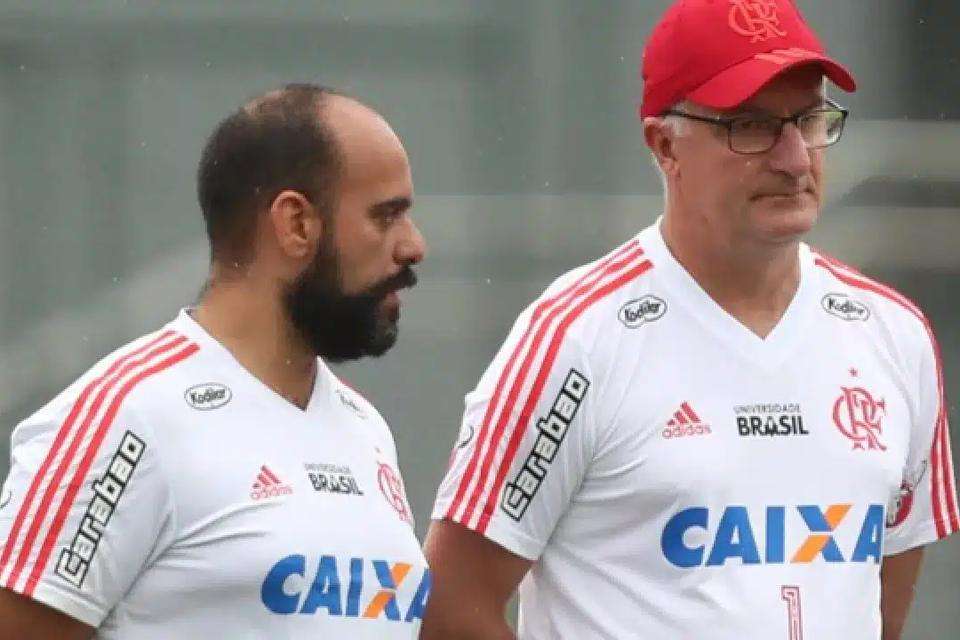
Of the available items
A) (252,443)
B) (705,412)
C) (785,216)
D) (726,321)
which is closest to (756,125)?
(785,216)

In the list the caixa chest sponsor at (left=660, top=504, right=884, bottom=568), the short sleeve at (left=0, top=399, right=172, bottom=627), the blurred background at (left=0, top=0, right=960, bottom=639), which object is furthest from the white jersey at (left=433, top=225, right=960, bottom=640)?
the blurred background at (left=0, top=0, right=960, bottom=639)

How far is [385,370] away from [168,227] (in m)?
0.55

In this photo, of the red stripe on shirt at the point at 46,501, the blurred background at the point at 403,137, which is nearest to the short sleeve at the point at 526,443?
A: the red stripe on shirt at the point at 46,501

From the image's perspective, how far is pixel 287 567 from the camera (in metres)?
2.86

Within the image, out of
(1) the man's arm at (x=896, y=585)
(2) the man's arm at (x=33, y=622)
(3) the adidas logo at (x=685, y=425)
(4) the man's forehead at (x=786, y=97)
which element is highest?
(4) the man's forehead at (x=786, y=97)

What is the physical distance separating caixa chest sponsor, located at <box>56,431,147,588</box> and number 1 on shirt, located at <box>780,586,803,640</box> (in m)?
0.99

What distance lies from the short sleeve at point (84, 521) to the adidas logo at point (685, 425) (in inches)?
31.9

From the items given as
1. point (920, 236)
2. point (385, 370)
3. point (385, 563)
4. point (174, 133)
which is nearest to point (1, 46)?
point (174, 133)

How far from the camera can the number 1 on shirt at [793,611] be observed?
3.28 metres

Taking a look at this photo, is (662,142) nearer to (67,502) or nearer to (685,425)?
(685,425)

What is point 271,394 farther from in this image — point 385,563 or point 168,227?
point 168,227

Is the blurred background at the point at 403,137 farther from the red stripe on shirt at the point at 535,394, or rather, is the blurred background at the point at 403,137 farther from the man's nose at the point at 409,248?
the man's nose at the point at 409,248

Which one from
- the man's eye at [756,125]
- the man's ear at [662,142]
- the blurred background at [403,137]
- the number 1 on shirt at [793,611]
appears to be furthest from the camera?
the blurred background at [403,137]

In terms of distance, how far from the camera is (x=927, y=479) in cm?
364
